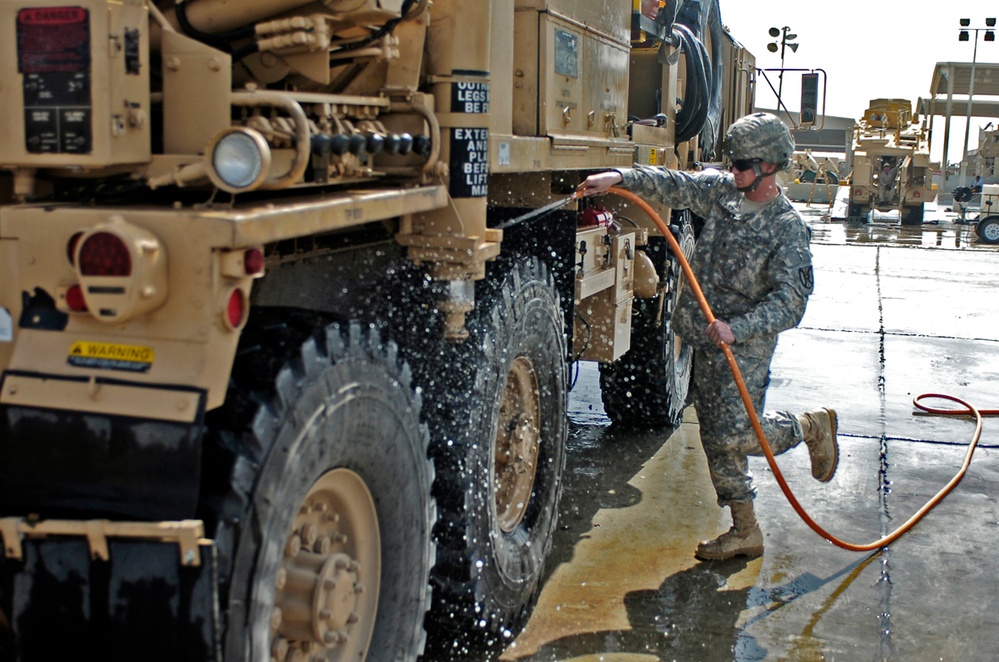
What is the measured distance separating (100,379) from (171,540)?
0.35 meters

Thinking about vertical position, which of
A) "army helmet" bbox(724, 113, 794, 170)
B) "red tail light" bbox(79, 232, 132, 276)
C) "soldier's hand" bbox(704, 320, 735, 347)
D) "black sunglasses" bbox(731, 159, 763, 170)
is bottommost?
"soldier's hand" bbox(704, 320, 735, 347)

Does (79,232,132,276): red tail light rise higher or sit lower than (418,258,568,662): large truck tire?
higher

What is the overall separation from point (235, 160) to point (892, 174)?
27.1 metres

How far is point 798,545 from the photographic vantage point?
521cm

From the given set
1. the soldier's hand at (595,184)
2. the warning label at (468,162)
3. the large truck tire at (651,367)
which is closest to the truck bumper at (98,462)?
the warning label at (468,162)

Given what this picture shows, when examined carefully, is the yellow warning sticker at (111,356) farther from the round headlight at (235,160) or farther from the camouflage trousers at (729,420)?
the camouflage trousers at (729,420)

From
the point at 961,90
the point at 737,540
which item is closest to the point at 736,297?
the point at 737,540

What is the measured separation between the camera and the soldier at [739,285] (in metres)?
4.77

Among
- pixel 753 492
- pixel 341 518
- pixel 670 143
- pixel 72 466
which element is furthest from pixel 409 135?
pixel 670 143

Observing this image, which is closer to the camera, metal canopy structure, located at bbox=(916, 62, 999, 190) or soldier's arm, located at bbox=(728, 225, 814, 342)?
soldier's arm, located at bbox=(728, 225, 814, 342)

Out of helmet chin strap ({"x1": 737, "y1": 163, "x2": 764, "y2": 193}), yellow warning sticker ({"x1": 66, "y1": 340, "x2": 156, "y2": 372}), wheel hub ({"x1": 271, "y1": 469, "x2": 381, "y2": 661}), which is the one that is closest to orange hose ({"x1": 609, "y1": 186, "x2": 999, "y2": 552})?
helmet chin strap ({"x1": 737, "y1": 163, "x2": 764, "y2": 193})

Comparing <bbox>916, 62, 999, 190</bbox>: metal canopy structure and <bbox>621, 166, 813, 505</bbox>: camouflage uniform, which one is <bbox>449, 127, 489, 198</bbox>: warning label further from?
<bbox>916, 62, 999, 190</bbox>: metal canopy structure

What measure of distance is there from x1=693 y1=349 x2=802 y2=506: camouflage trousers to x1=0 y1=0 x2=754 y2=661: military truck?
108 cm

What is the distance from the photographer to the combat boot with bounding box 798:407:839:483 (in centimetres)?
543
